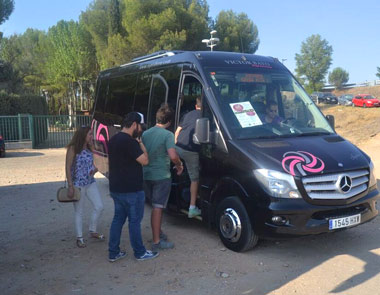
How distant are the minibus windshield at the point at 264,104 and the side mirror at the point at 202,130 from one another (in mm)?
280

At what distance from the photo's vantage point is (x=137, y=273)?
4.47 m

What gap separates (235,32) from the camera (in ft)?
109

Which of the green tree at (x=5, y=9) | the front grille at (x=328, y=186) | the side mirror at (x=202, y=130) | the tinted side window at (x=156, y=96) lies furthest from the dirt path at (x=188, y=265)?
the green tree at (x=5, y=9)

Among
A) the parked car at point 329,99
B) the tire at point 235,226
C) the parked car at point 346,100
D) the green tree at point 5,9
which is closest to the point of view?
the tire at point 235,226

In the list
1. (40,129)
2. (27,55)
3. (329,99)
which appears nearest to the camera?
(40,129)

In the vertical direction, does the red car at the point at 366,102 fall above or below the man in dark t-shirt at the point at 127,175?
above

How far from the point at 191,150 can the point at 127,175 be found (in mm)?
1274

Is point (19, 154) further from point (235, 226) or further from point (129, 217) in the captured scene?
point (235, 226)

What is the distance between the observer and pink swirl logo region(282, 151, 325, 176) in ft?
14.6

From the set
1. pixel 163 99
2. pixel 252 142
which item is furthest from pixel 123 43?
pixel 252 142

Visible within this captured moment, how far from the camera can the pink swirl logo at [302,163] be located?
4.44 meters

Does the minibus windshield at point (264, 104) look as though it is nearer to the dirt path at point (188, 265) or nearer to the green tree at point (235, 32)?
the dirt path at point (188, 265)

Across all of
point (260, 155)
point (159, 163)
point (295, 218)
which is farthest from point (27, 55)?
point (295, 218)

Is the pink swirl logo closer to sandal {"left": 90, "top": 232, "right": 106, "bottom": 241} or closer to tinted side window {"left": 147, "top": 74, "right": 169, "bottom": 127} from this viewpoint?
tinted side window {"left": 147, "top": 74, "right": 169, "bottom": 127}
